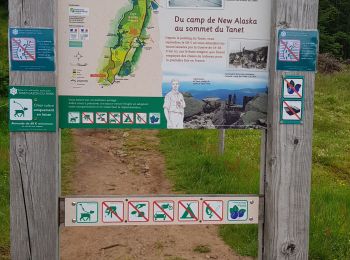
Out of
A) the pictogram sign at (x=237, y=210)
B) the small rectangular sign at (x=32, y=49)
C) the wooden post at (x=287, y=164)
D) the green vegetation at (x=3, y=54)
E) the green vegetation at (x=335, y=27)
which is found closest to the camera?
the small rectangular sign at (x=32, y=49)

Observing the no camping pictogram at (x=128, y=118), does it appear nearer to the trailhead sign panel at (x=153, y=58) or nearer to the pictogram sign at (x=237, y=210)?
the trailhead sign panel at (x=153, y=58)

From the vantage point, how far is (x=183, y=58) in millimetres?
3645

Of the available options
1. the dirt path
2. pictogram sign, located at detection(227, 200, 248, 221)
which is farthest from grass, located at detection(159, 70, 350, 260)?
pictogram sign, located at detection(227, 200, 248, 221)

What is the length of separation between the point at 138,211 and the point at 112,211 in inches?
6.7

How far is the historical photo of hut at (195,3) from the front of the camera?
142 inches

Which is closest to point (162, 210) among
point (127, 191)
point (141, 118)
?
point (141, 118)

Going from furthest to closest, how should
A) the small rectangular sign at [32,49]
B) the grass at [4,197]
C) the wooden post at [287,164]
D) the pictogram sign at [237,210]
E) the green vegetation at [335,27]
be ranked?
1. the green vegetation at [335,27]
2. the grass at [4,197]
3. the pictogram sign at [237,210]
4. the wooden post at [287,164]
5. the small rectangular sign at [32,49]

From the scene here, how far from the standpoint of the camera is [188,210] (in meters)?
3.78

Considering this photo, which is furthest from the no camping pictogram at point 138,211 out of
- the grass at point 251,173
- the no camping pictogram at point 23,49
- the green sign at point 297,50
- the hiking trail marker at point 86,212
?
the grass at point 251,173

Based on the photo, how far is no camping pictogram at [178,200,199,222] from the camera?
12.4 ft

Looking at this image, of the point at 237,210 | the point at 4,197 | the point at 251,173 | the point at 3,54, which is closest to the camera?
the point at 237,210

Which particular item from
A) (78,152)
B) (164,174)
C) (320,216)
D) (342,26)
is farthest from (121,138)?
(342,26)

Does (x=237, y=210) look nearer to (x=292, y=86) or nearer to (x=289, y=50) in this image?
(x=292, y=86)

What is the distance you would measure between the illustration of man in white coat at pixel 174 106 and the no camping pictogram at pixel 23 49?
0.87 m
